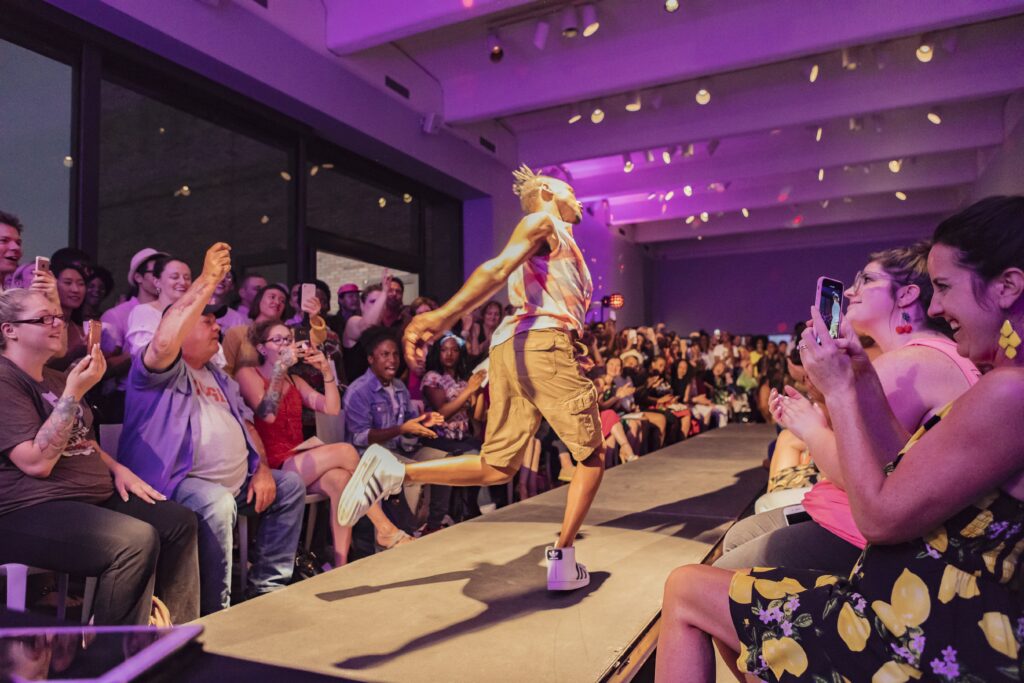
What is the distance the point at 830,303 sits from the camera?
4.68 feet

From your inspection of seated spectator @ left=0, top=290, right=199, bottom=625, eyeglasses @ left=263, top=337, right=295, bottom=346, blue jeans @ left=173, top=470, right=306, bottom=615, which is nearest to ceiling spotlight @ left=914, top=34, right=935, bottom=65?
eyeglasses @ left=263, top=337, right=295, bottom=346

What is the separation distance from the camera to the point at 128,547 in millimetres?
2000

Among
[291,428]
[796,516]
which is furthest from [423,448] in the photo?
[796,516]

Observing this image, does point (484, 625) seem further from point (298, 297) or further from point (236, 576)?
Result: point (298, 297)

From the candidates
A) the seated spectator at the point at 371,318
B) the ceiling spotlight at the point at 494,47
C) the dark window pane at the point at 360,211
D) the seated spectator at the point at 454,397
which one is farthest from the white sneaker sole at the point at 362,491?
the ceiling spotlight at the point at 494,47

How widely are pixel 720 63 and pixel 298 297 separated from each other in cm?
378

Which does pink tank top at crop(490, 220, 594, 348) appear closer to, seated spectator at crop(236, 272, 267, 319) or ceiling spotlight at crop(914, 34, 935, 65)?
seated spectator at crop(236, 272, 267, 319)

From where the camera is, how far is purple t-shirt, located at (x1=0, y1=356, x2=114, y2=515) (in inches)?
77.2

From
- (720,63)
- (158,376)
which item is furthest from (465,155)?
(158,376)

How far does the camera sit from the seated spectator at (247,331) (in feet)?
10.6

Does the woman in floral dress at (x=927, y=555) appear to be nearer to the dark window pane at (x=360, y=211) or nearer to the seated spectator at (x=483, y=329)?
the seated spectator at (x=483, y=329)

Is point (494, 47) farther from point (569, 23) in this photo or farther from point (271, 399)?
point (271, 399)

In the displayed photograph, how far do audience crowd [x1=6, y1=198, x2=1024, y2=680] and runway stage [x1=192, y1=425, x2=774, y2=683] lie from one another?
36 centimetres

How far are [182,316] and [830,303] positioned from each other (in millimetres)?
1967
